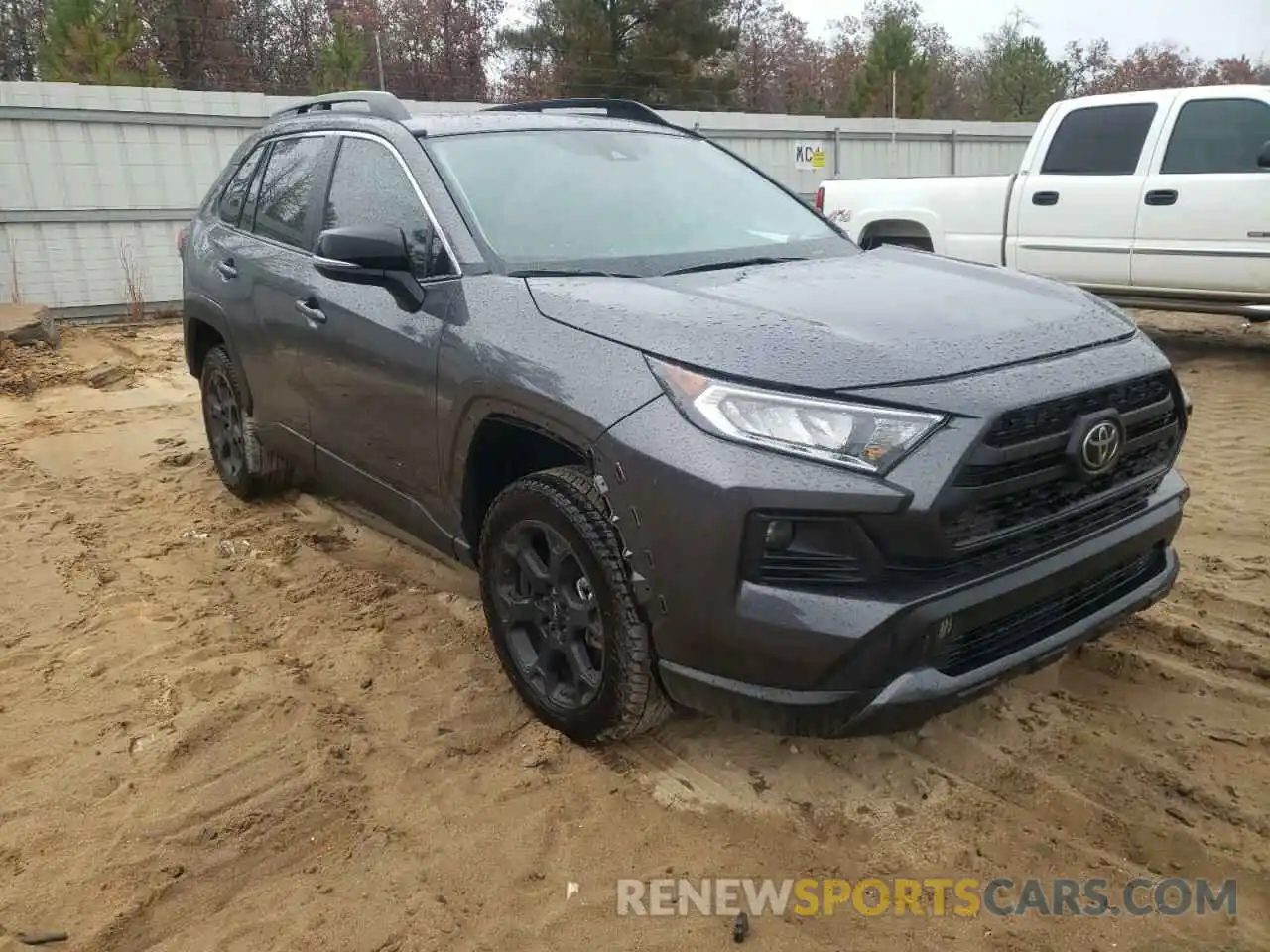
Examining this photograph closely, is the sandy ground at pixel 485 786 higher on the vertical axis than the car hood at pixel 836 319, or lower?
lower

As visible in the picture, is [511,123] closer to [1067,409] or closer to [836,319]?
[836,319]

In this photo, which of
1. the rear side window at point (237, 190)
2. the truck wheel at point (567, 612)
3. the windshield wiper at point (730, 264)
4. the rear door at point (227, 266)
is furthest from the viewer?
the rear side window at point (237, 190)

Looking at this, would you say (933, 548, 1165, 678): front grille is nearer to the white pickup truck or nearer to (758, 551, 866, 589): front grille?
(758, 551, 866, 589): front grille

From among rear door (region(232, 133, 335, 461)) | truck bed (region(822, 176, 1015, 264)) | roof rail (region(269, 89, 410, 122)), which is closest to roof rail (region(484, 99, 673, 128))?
roof rail (region(269, 89, 410, 122))

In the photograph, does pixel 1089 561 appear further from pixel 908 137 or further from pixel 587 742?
pixel 908 137

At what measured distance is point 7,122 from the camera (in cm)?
1042

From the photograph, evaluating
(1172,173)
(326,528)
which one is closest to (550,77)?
(1172,173)

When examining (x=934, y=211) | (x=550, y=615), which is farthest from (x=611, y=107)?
(x=934, y=211)

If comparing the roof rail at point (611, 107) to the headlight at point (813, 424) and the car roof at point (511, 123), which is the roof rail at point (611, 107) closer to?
the car roof at point (511, 123)

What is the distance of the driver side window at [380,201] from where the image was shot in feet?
10.6

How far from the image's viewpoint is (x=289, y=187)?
4.35 m

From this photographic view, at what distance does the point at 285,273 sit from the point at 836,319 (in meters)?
2.42

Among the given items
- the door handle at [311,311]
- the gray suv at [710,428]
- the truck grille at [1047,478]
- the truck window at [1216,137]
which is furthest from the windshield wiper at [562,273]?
the truck window at [1216,137]

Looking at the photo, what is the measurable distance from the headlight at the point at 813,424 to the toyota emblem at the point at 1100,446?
0.42m
